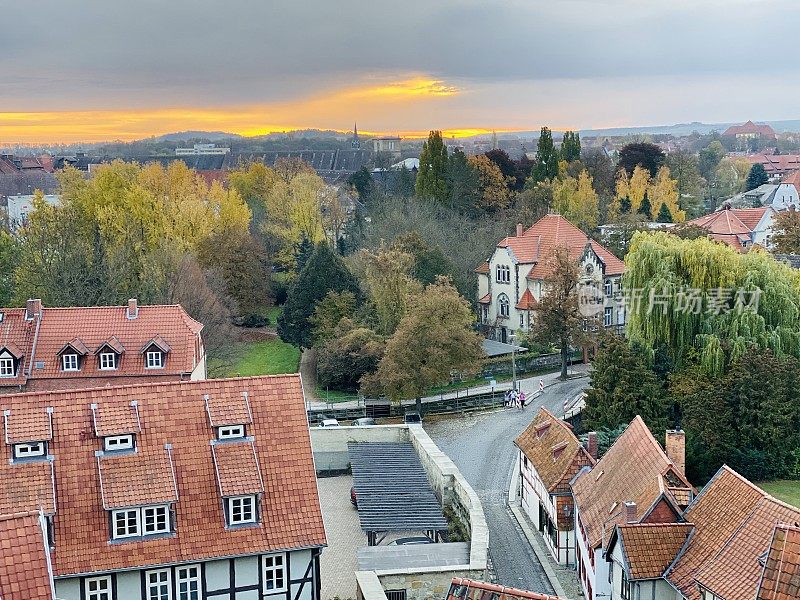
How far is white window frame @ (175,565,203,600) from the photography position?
2245 centimetres

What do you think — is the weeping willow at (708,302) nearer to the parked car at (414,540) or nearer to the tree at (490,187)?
the parked car at (414,540)

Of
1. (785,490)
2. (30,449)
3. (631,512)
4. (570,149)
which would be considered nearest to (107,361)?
(30,449)

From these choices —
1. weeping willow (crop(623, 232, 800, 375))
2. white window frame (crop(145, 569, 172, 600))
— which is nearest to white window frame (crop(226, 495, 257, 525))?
white window frame (crop(145, 569, 172, 600))

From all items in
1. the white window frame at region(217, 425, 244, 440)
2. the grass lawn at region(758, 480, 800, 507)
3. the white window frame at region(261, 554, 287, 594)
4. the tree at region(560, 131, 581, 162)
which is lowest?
the grass lawn at region(758, 480, 800, 507)

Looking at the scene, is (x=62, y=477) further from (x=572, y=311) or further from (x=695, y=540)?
(x=572, y=311)

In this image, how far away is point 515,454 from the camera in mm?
40062

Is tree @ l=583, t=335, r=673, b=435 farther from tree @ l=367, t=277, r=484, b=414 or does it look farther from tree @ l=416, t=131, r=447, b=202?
tree @ l=416, t=131, r=447, b=202

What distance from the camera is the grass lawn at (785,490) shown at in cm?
3509

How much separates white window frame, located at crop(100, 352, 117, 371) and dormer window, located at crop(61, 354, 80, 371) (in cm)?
97

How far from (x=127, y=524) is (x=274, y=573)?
3.63 metres

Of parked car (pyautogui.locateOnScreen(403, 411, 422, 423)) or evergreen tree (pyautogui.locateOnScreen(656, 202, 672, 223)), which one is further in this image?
evergreen tree (pyautogui.locateOnScreen(656, 202, 672, 223))

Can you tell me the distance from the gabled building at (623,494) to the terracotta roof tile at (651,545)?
30.8 inches

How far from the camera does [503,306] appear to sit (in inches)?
2386

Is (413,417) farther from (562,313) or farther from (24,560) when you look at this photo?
(24,560)
